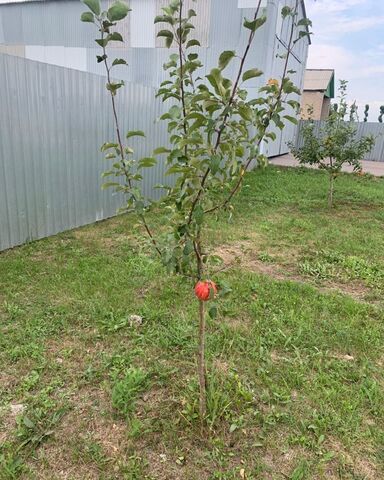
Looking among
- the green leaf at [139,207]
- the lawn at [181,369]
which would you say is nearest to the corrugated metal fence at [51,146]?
the lawn at [181,369]

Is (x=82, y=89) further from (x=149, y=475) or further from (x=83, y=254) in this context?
(x=149, y=475)

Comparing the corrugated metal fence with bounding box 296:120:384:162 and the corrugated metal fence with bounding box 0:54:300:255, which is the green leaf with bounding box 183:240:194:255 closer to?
the corrugated metal fence with bounding box 0:54:300:255

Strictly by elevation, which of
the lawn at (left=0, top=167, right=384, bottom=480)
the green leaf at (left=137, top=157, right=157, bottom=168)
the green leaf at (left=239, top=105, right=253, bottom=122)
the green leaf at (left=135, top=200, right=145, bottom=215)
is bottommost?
the lawn at (left=0, top=167, right=384, bottom=480)

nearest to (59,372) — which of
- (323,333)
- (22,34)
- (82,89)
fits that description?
(323,333)

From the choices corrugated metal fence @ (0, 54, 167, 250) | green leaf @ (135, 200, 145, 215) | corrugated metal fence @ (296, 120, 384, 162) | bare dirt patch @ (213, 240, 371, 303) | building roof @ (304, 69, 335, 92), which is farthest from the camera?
building roof @ (304, 69, 335, 92)

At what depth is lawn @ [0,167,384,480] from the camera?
1.54 metres

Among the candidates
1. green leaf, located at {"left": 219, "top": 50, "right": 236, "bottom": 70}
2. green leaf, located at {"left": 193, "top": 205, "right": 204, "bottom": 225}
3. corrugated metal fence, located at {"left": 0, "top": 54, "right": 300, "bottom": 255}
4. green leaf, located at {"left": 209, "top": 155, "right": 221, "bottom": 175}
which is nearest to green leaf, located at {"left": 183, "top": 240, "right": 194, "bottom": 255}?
green leaf, located at {"left": 193, "top": 205, "right": 204, "bottom": 225}

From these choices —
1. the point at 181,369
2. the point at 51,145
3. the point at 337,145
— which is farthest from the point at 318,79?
the point at 181,369

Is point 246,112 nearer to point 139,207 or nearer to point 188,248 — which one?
point 188,248

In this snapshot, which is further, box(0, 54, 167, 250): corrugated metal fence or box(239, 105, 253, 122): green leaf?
box(0, 54, 167, 250): corrugated metal fence

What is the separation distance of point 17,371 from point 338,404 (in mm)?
1659

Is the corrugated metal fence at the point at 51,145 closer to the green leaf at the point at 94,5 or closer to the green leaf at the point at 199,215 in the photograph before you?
the green leaf at the point at 94,5

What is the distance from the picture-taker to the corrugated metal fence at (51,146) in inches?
137

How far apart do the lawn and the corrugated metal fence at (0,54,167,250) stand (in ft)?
1.40
